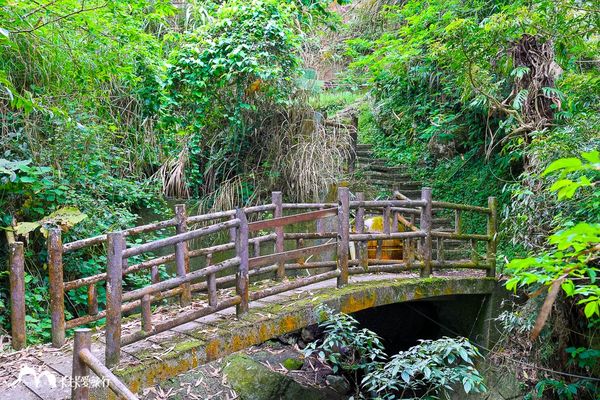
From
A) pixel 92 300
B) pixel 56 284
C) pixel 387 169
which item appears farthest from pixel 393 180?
pixel 56 284

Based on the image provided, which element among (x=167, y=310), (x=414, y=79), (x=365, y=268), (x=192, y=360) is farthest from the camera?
(x=414, y=79)

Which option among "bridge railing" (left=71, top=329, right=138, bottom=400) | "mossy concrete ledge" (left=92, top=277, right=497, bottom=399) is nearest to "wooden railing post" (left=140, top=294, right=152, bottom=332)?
"mossy concrete ledge" (left=92, top=277, right=497, bottom=399)

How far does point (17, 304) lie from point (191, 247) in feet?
11.2

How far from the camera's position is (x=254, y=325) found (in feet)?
13.8

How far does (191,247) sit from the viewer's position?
738cm

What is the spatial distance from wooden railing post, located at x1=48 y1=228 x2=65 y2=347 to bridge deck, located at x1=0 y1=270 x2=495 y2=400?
0.48ft

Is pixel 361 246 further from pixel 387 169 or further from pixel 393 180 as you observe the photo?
pixel 387 169

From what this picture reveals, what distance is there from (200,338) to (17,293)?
1.57m

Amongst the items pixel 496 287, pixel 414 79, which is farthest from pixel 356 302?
pixel 414 79

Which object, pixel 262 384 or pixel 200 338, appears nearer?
pixel 200 338

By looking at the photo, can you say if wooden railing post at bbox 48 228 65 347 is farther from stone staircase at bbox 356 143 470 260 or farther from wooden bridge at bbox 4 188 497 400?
stone staircase at bbox 356 143 470 260

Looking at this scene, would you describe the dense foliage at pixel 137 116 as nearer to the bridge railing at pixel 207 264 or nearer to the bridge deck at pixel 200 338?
the bridge railing at pixel 207 264

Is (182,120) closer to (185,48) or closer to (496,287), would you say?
(185,48)

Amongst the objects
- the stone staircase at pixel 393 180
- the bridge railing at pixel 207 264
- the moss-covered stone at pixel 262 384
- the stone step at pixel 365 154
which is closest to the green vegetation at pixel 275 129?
the stone staircase at pixel 393 180
